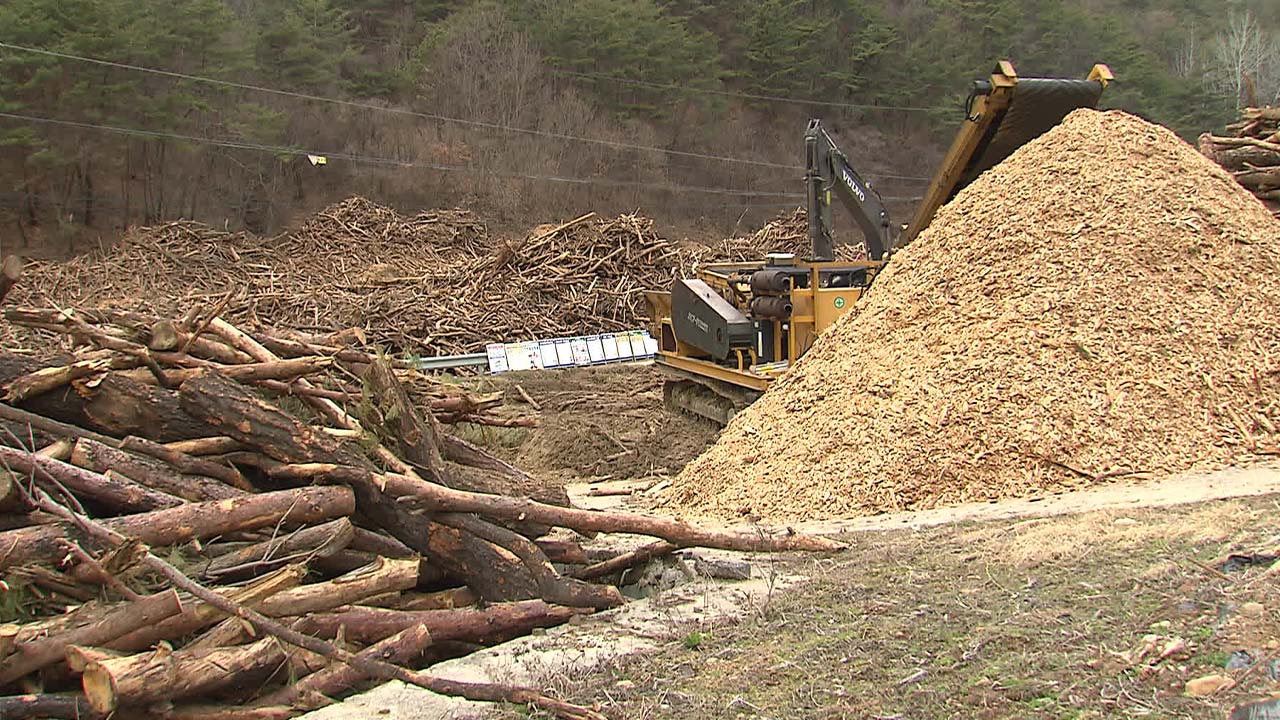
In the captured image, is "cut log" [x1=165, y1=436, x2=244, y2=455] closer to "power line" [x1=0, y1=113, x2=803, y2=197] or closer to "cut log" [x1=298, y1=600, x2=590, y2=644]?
"cut log" [x1=298, y1=600, x2=590, y2=644]

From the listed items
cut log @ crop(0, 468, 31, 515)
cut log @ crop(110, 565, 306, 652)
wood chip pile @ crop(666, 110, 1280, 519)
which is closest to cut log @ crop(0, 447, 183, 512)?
cut log @ crop(0, 468, 31, 515)

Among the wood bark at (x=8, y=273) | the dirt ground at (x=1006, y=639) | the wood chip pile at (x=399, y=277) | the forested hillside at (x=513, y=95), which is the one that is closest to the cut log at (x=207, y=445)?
the wood bark at (x=8, y=273)

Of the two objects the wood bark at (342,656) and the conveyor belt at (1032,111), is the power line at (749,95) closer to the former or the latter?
the conveyor belt at (1032,111)

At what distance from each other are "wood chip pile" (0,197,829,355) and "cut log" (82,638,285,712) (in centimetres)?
1552

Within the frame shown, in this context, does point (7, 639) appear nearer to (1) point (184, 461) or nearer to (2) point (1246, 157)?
(1) point (184, 461)

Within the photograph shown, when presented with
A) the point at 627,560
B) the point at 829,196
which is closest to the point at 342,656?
the point at 627,560

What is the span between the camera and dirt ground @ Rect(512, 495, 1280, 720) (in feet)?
11.8

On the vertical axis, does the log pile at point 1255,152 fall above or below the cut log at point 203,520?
above

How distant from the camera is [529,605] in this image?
5137 millimetres

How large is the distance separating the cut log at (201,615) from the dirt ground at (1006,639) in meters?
1.20

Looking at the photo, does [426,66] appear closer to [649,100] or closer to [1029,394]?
[649,100]

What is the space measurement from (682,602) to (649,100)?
34508mm

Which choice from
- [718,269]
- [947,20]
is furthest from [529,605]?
[947,20]

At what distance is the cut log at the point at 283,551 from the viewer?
15.5 ft
